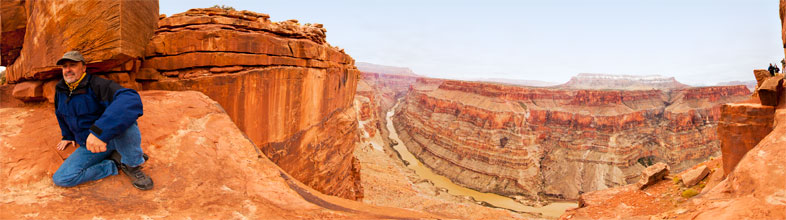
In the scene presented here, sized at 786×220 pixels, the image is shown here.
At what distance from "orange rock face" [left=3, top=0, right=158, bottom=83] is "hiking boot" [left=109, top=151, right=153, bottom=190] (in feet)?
8.39

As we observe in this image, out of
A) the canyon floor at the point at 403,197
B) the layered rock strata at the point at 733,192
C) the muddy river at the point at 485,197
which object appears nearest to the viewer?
the layered rock strata at the point at 733,192

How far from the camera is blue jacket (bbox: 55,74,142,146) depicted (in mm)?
3322

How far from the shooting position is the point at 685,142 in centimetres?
4106

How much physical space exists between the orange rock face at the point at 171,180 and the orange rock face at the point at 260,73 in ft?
4.06

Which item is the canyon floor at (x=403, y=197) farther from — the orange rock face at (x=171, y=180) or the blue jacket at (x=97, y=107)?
the blue jacket at (x=97, y=107)

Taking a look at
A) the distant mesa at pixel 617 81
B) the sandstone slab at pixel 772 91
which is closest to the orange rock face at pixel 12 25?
the sandstone slab at pixel 772 91

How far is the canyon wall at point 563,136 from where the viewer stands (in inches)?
1470

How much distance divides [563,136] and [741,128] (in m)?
40.7

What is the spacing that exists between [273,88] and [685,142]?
182ft

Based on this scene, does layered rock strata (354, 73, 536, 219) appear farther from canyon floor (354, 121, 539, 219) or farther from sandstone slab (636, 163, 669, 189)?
sandstone slab (636, 163, 669, 189)

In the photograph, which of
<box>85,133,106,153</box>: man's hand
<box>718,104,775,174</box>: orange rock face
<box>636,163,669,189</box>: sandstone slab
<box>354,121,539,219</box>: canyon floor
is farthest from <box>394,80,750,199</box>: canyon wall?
<box>85,133,106,153</box>: man's hand

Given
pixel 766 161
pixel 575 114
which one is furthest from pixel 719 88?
pixel 766 161

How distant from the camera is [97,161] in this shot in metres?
3.67

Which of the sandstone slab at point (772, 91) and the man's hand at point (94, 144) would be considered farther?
the sandstone slab at point (772, 91)
